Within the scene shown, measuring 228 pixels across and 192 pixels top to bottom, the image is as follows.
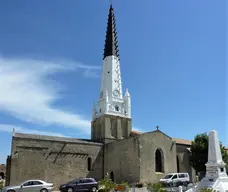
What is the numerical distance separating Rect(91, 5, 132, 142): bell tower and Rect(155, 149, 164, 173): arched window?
770 cm

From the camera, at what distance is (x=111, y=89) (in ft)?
141

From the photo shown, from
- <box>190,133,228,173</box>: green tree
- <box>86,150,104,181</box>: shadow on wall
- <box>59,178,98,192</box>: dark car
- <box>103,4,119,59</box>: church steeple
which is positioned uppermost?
<box>103,4,119,59</box>: church steeple

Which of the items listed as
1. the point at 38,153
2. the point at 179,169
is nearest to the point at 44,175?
the point at 38,153

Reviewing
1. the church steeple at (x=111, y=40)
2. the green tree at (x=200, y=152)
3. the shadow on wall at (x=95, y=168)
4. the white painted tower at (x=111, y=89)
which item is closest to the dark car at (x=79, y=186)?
the shadow on wall at (x=95, y=168)

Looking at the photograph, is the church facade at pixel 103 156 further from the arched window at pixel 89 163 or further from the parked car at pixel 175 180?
the parked car at pixel 175 180

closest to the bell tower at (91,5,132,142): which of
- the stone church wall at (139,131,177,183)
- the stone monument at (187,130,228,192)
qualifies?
the stone church wall at (139,131,177,183)

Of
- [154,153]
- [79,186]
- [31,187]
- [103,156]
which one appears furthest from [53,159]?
[154,153]

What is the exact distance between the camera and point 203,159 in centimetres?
3531

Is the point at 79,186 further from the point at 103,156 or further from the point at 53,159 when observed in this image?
the point at 103,156

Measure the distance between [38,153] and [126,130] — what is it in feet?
46.4

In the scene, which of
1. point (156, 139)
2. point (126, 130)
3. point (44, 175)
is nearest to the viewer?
point (44, 175)

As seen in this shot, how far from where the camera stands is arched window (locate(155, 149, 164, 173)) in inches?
1346

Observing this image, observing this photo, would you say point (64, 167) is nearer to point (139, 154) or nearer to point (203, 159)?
point (139, 154)

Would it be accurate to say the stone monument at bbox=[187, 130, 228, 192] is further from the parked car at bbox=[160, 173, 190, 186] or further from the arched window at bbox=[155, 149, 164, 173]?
the arched window at bbox=[155, 149, 164, 173]
